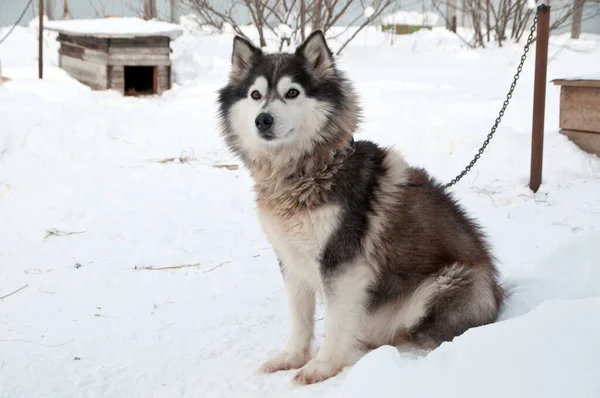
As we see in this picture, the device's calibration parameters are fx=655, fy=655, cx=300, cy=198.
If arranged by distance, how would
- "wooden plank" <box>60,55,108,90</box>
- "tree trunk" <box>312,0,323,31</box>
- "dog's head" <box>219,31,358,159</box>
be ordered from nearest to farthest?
1. "dog's head" <box>219,31,358,159</box>
2. "wooden plank" <box>60,55,108,90</box>
3. "tree trunk" <box>312,0,323,31</box>

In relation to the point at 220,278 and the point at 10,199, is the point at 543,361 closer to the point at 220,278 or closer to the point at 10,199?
the point at 220,278

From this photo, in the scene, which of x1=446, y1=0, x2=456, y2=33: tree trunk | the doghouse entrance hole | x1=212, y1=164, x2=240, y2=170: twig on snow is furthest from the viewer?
x1=446, y1=0, x2=456, y2=33: tree trunk

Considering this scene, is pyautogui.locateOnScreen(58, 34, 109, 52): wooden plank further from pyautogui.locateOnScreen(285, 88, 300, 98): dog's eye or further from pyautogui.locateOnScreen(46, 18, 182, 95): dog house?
pyautogui.locateOnScreen(285, 88, 300, 98): dog's eye

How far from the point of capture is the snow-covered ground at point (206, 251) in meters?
1.85

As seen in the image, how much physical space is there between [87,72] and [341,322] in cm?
868

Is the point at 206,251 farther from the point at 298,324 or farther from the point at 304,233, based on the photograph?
the point at 304,233

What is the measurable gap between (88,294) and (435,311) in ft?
7.13

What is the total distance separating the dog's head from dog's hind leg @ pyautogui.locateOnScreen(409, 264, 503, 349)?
0.77 metres

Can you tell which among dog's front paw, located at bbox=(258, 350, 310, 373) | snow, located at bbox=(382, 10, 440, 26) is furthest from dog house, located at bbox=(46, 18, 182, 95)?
snow, located at bbox=(382, 10, 440, 26)

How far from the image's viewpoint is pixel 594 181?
209 inches

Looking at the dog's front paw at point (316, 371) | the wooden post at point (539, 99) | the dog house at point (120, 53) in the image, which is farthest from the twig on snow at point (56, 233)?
the dog house at point (120, 53)

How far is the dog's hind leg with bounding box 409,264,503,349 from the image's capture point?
266cm

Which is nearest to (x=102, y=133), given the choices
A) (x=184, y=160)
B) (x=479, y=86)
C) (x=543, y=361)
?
(x=184, y=160)

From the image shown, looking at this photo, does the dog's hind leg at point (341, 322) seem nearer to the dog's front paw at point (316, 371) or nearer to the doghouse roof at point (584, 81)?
the dog's front paw at point (316, 371)
